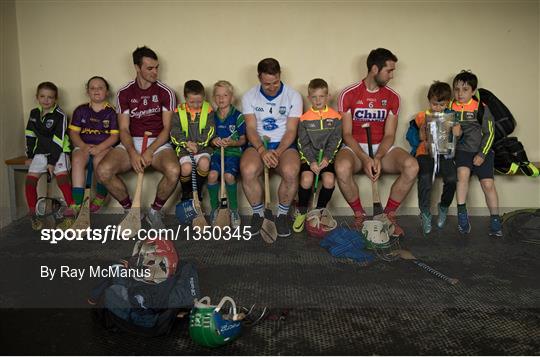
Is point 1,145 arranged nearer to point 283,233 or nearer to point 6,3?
point 6,3

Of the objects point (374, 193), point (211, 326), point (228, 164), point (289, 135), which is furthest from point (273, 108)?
point (211, 326)

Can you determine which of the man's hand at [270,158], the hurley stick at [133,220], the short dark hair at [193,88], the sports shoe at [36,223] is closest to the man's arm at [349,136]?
the man's hand at [270,158]

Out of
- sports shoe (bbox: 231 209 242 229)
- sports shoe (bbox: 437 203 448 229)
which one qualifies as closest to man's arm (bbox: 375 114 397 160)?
sports shoe (bbox: 437 203 448 229)

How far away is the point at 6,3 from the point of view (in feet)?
12.1

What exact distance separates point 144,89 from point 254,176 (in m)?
0.99

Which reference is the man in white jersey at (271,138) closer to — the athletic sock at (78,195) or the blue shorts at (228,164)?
the blue shorts at (228,164)

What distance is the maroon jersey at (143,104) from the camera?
3607 millimetres

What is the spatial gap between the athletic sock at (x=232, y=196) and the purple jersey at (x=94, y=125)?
2.81ft

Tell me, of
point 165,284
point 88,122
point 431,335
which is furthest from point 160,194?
point 431,335

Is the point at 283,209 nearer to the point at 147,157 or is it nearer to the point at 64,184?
the point at 147,157

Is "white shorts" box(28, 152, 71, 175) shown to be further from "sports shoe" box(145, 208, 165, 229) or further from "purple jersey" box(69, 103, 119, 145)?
"sports shoe" box(145, 208, 165, 229)

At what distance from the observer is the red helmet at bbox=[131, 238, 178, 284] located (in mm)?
2283

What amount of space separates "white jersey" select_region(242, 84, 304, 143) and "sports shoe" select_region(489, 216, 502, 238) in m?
1.41

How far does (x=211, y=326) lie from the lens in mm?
1872
